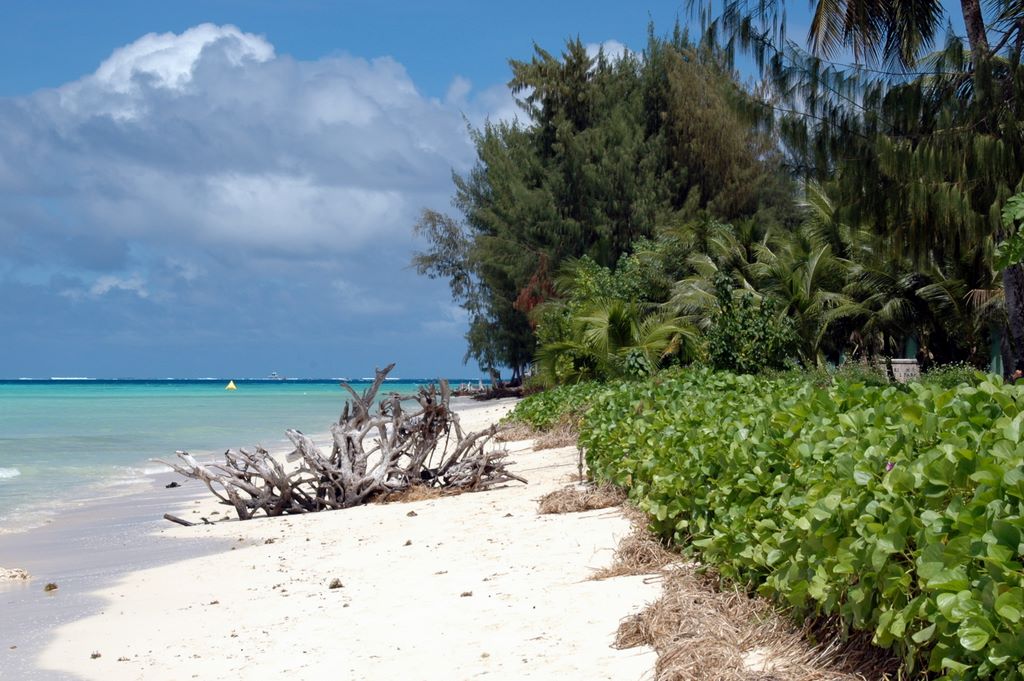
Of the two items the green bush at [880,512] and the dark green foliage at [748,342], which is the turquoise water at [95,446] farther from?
the green bush at [880,512]

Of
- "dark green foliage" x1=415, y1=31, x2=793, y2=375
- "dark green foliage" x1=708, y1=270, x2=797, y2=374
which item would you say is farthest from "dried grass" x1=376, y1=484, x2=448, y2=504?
"dark green foliage" x1=415, y1=31, x2=793, y2=375

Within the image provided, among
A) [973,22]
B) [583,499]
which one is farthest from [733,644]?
[973,22]

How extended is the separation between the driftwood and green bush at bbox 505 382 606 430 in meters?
4.96

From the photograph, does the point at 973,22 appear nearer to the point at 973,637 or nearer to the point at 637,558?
the point at 637,558

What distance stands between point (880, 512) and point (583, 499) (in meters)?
4.90

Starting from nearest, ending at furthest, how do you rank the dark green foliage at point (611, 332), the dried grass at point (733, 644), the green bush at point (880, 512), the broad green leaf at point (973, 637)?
the broad green leaf at point (973, 637) < the green bush at point (880, 512) < the dried grass at point (733, 644) < the dark green foliage at point (611, 332)

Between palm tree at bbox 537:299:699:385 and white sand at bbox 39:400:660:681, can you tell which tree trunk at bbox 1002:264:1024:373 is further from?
white sand at bbox 39:400:660:681

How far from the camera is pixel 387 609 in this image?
235 inches

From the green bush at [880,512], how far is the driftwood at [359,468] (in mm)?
5609

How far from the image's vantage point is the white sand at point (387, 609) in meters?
4.82

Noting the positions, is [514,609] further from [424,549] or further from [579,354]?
[579,354]

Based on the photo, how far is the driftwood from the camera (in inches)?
441

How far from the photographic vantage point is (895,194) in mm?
14805

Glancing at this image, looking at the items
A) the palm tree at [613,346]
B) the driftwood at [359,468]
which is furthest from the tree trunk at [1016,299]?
the driftwood at [359,468]
